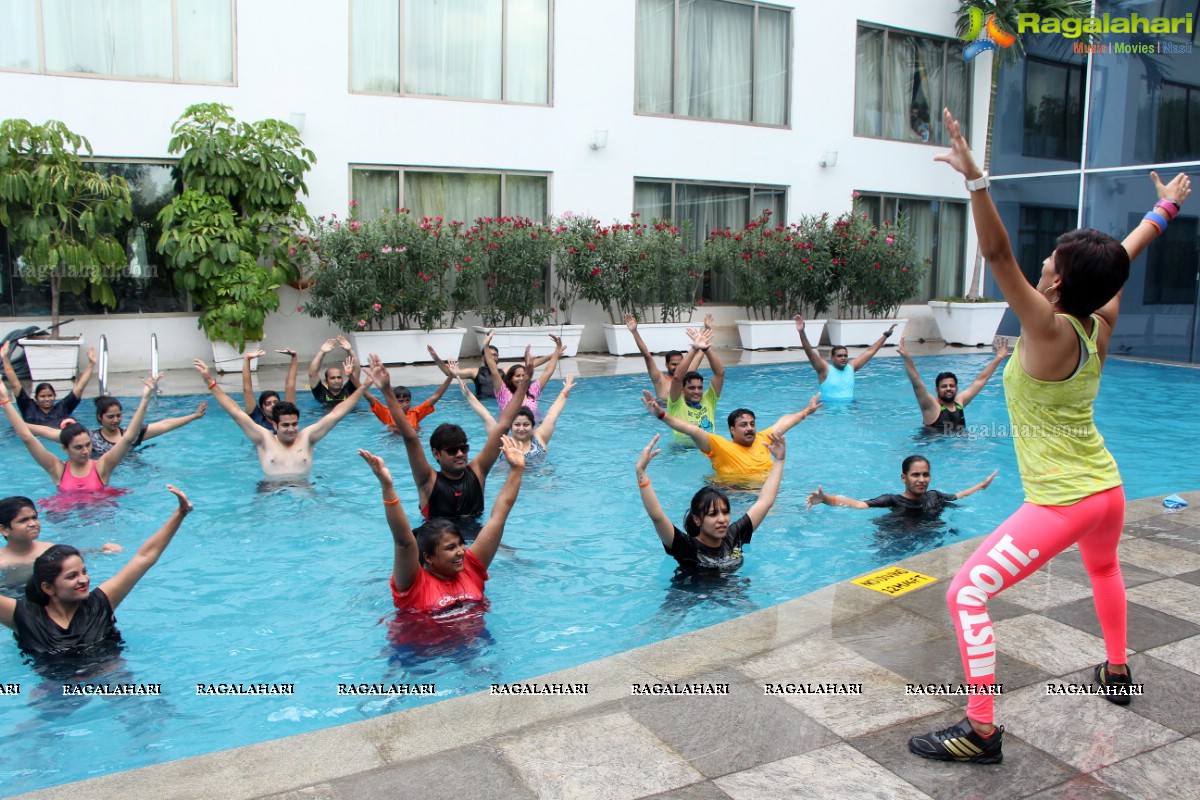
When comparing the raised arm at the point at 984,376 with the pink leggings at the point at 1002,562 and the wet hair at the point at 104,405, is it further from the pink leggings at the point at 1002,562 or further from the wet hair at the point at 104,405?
the wet hair at the point at 104,405

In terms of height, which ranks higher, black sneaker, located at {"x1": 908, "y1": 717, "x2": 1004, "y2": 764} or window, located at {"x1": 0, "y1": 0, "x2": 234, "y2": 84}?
window, located at {"x1": 0, "y1": 0, "x2": 234, "y2": 84}

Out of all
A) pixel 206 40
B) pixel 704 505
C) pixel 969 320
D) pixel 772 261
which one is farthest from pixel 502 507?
pixel 969 320

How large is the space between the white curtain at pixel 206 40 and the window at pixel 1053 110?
642 inches

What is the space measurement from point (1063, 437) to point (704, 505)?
2651 mm

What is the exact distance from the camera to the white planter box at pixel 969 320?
20.8 meters

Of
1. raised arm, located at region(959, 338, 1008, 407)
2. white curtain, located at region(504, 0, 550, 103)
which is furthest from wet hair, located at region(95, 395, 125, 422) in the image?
white curtain, located at region(504, 0, 550, 103)

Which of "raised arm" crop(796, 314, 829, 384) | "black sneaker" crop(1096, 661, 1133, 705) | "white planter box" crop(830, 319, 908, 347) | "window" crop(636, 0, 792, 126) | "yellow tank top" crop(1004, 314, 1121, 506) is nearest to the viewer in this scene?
"yellow tank top" crop(1004, 314, 1121, 506)

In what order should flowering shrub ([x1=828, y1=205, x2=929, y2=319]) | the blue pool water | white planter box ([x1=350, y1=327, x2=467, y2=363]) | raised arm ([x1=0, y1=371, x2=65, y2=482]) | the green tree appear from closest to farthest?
the blue pool water < raised arm ([x1=0, y1=371, x2=65, y2=482]) < the green tree < white planter box ([x1=350, y1=327, x2=467, y2=363]) < flowering shrub ([x1=828, y1=205, x2=929, y2=319])

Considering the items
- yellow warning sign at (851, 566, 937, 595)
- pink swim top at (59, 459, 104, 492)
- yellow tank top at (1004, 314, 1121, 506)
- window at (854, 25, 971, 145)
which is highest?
window at (854, 25, 971, 145)

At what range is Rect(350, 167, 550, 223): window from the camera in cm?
1686

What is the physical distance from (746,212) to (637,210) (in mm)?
2624

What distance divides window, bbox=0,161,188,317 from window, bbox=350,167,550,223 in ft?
9.85

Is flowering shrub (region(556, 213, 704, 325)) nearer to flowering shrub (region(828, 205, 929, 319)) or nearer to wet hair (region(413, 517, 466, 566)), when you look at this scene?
flowering shrub (region(828, 205, 929, 319))

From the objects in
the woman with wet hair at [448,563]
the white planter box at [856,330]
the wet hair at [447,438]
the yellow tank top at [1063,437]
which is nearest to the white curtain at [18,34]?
the wet hair at [447,438]
